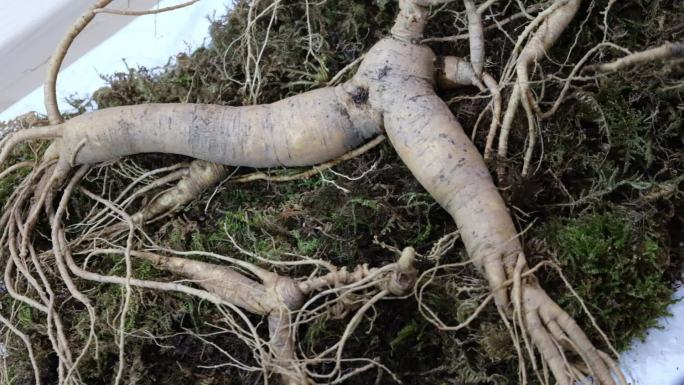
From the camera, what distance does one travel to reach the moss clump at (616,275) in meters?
1.25

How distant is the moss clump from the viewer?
4.11ft

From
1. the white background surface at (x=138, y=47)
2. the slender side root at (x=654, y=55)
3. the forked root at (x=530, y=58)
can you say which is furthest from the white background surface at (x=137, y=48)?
the slender side root at (x=654, y=55)

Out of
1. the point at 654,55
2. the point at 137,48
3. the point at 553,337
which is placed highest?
the point at 137,48

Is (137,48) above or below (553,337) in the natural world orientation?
above

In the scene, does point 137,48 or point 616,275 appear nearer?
point 616,275

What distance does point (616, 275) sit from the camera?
1250 mm

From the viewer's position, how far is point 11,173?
1.73 m

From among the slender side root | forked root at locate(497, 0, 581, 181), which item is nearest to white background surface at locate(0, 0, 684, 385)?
forked root at locate(497, 0, 581, 181)

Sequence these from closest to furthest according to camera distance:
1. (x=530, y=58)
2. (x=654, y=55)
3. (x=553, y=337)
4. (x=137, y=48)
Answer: (x=654, y=55) → (x=553, y=337) → (x=530, y=58) → (x=137, y=48)

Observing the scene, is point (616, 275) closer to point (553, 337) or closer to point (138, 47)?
point (553, 337)

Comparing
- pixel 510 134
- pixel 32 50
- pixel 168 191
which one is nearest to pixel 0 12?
pixel 32 50

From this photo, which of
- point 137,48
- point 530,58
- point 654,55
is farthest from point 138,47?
point 654,55

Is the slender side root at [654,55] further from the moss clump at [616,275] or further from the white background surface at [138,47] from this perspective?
the white background surface at [138,47]

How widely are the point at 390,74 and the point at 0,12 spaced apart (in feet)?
4.80
